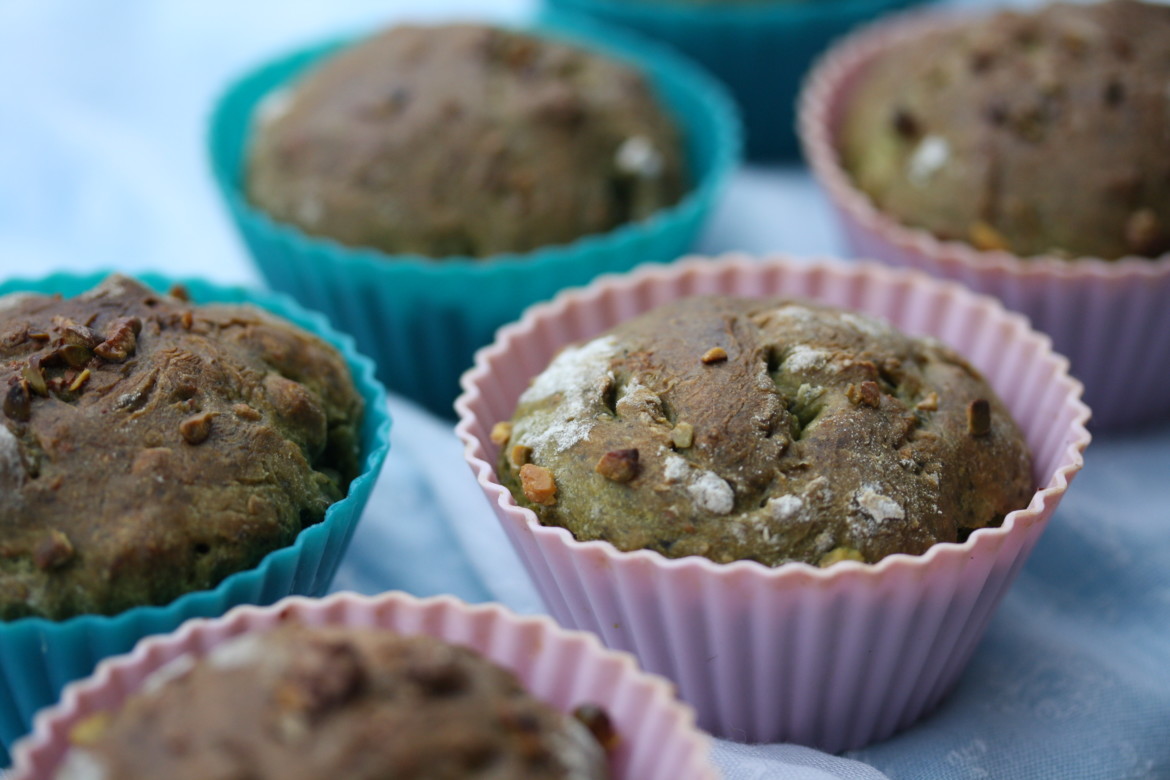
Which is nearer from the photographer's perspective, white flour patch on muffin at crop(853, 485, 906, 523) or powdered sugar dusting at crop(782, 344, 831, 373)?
white flour patch on muffin at crop(853, 485, 906, 523)

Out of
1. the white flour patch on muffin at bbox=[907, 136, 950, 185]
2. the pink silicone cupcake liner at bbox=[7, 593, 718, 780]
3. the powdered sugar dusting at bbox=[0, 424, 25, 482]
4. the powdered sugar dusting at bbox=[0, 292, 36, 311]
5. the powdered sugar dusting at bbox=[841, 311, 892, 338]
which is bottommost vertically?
the pink silicone cupcake liner at bbox=[7, 593, 718, 780]

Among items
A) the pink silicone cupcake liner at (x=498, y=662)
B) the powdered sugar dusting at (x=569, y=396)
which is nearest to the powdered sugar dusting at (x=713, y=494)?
the powdered sugar dusting at (x=569, y=396)

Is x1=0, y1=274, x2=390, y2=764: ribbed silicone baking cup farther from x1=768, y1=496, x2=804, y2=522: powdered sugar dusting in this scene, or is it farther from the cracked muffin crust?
x1=768, y1=496, x2=804, y2=522: powdered sugar dusting

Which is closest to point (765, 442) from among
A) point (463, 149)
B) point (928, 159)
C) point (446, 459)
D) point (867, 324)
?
point (867, 324)

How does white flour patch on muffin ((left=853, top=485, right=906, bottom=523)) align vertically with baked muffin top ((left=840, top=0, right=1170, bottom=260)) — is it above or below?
below

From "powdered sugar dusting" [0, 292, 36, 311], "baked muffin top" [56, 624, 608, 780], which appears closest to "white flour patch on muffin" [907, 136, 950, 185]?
"baked muffin top" [56, 624, 608, 780]

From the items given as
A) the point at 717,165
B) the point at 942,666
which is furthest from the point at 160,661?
the point at 717,165
